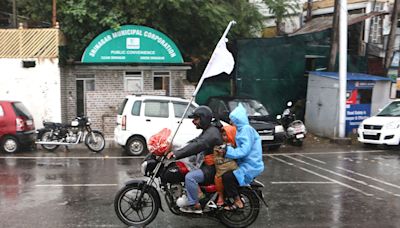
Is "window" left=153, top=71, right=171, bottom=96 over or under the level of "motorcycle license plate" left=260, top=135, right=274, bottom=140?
over

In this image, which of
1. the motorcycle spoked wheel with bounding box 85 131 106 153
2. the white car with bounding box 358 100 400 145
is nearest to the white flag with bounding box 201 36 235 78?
the motorcycle spoked wheel with bounding box 85 131 106 153

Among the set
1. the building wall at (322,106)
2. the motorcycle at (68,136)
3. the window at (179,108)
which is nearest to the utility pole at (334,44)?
the building wall at (322,106)

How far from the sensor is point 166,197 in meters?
6.21

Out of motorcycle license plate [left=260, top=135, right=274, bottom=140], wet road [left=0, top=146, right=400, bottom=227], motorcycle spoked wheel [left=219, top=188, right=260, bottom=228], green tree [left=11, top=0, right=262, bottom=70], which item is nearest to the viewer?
motorcycle spoked wheel [left=219, top=188, right=260, bottom=228]

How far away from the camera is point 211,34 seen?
18.5m

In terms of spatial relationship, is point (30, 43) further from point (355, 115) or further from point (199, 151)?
point (199, 151)

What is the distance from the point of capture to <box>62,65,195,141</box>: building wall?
54.9ft

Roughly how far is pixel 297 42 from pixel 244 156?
14.3 m

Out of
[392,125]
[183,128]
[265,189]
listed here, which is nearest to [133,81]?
[183,128]

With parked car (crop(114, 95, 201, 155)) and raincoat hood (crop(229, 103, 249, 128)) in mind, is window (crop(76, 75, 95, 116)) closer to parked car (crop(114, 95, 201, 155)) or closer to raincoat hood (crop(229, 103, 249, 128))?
parked car (crop(114, 95, 201, 155))

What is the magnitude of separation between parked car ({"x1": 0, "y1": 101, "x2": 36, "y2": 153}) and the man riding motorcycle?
862 centimetres

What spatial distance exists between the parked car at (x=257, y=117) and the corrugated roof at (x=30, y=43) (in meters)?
5.89

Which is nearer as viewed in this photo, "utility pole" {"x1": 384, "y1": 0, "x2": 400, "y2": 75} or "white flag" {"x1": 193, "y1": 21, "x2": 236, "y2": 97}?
"white flag" {"x1": 193, "y1": 21, "x2": 236, "y2": 97}

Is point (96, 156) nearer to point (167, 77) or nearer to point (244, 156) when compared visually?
point (167, 77)
